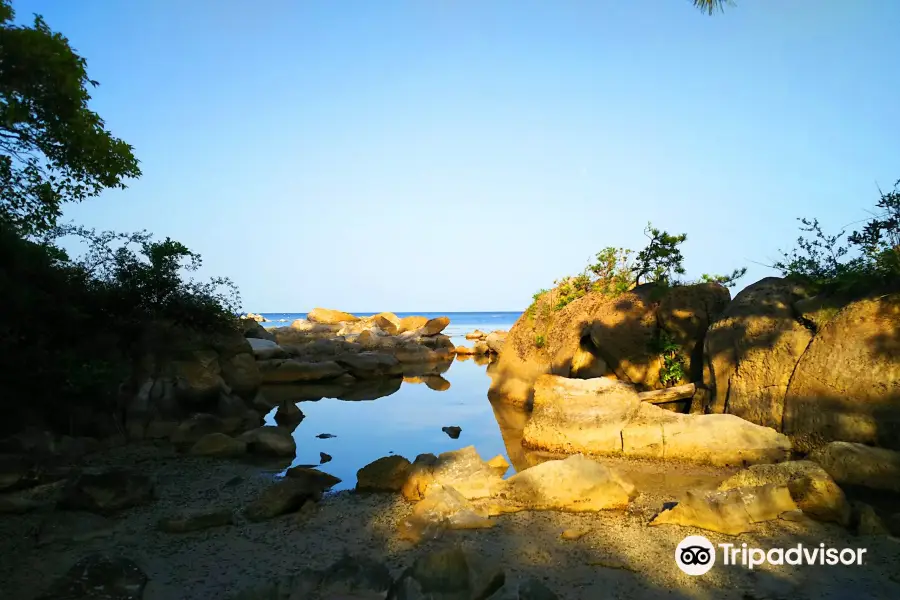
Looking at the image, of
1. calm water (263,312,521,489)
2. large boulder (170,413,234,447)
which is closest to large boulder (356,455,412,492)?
calm water (263,312,521,489)

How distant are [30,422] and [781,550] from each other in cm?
1187

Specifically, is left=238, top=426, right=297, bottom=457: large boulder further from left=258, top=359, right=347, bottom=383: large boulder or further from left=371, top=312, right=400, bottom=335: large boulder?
left=371, top=312, right=400, bottom=335: large boulder

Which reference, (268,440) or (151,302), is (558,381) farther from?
(151,302)

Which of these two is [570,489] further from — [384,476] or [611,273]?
[611,273]

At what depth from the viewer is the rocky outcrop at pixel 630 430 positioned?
10203 millimetres

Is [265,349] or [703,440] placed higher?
[265,349]

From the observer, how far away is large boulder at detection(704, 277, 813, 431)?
11.2 m

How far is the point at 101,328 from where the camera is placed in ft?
40.2

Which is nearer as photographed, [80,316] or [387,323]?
[80,316]

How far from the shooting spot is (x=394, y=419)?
650 inches

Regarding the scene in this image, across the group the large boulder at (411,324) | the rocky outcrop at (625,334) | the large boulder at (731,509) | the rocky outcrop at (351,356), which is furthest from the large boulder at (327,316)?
the large boulder at (731,509)

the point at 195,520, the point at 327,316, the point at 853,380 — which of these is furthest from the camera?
the point at 327,316

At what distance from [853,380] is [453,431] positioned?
340 inches

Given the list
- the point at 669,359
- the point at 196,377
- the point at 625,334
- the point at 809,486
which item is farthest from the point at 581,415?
the point at 196,377
